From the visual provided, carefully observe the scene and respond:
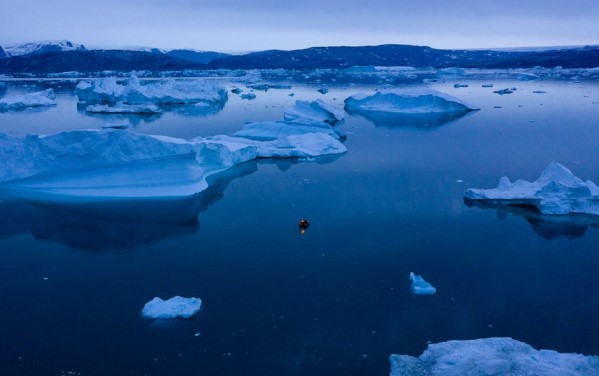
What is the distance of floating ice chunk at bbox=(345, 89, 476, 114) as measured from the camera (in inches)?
875

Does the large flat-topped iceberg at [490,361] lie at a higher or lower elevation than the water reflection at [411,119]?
lower

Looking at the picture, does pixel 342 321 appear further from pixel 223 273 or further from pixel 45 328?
pixel 45 328

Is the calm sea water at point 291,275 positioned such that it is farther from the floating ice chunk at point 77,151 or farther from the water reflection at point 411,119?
the water reflection at point 411,119

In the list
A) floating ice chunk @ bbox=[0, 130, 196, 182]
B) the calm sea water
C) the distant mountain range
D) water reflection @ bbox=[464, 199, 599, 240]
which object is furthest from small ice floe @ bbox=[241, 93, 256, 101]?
the distant mountain range

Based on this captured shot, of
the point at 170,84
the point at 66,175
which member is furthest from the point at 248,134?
the point at 170,84

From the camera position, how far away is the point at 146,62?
78.1 metres

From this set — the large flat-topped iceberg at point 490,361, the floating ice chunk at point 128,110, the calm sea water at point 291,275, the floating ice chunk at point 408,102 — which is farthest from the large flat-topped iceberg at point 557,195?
the floating ice chunk at point 128,110

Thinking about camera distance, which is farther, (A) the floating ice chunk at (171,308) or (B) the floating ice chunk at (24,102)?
(B) the floating ice chunk at (24,102)

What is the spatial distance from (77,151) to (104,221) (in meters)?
2.49

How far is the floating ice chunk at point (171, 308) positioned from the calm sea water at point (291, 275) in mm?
107

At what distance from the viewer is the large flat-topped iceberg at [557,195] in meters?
8.48

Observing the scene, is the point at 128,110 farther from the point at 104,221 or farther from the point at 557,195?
the point at 557,195

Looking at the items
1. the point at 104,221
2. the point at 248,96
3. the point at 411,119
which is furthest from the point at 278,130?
the point at 248,96

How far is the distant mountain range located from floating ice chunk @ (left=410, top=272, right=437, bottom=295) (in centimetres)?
6803
